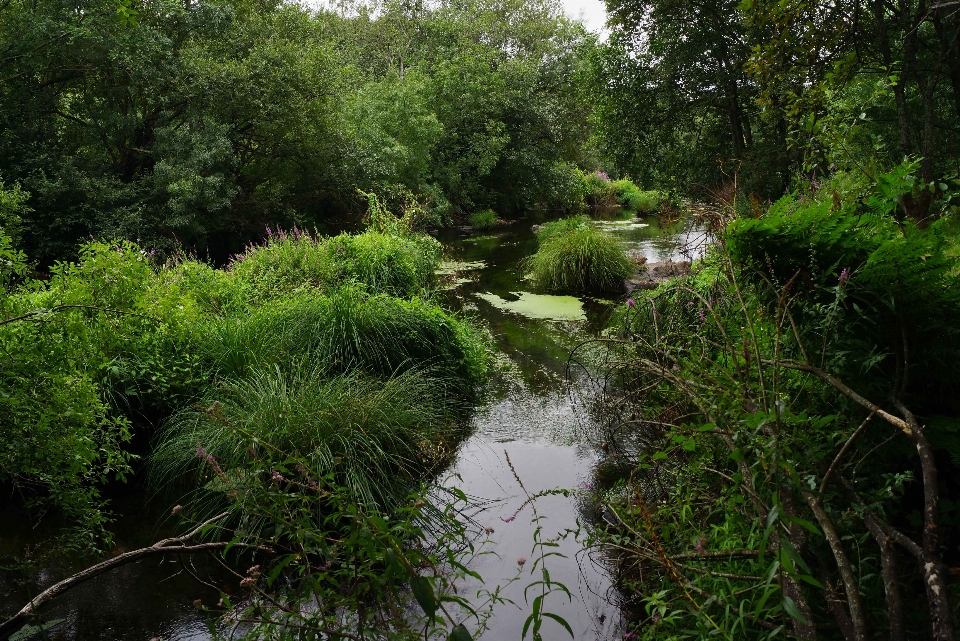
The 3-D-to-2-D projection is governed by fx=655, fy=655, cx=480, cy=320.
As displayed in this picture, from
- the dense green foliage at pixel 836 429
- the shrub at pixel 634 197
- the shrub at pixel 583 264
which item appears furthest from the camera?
the shrub at pixel 634 197

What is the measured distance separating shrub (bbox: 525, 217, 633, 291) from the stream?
235 centimetres

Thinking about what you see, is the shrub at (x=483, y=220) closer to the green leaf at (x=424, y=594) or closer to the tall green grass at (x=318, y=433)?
the tall green grass at (x=318, y=433)

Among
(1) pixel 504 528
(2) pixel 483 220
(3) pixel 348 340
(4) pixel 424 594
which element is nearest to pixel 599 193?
(2) pixel 483 220

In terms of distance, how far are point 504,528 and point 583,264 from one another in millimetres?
7057

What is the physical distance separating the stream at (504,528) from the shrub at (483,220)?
46.6ft

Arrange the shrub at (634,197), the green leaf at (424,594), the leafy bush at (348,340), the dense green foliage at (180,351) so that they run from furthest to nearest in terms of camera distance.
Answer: the shrub at (634,197), the leafy bush at (348,340), the dense green foliage at (180,351), the green leaf at (424,594)

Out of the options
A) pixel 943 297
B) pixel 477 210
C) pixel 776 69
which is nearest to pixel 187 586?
pixel 943 297

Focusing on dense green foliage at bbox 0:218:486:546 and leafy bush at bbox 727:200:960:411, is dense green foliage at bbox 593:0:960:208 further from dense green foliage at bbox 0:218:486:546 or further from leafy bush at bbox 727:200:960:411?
leafy bush at bbox 727:200:960:411

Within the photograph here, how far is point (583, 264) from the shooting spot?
10602 millimetres

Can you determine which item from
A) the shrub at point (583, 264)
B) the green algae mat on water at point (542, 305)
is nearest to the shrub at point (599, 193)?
the shrub at point (583, 264)

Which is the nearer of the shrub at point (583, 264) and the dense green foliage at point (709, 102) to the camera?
the dense green foliage at point (709, 102)

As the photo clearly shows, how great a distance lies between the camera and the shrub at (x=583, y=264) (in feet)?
34.7

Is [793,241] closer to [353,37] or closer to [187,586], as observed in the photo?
[187,586]

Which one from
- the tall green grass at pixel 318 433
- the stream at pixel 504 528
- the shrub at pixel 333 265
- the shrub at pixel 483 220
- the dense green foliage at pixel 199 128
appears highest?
the dense green foliage at pixel 199 128
